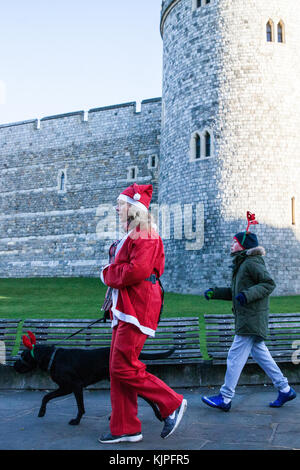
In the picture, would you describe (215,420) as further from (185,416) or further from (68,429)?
(68,429)

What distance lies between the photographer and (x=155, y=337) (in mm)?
4758

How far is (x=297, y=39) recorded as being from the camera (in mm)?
14320

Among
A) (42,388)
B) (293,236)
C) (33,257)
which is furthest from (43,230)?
(42,388)

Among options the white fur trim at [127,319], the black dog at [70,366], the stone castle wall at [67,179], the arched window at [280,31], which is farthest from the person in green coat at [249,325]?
the stone castle wall at [67,179]

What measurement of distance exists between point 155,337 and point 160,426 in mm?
1310

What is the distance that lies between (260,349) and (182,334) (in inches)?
39.0

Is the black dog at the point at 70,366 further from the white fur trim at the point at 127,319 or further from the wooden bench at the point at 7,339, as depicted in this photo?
the wooden bench at the point at 7,339

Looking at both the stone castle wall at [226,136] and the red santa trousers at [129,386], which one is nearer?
the red santa trousers at [129,386]

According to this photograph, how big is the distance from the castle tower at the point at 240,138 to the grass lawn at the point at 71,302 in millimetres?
1439

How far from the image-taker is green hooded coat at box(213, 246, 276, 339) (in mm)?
3926

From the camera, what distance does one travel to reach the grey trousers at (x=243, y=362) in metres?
3.91

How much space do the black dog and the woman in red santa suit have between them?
32 centimetres

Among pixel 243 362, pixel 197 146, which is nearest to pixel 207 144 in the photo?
pixel 197 146

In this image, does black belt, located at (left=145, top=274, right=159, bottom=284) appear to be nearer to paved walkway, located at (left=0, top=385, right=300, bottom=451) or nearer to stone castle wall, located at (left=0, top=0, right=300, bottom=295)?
paved walkway, located at (left=0, top=385, right=300, bottom=451)
